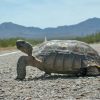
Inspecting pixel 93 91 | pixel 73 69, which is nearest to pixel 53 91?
pixel 93 91

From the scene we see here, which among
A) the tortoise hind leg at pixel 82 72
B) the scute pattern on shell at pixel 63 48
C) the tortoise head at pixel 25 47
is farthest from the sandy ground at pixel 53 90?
the tortoise head at pixel 25 47

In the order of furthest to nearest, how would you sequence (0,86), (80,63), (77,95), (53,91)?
(80,63) → (0,86) → (53,91) → (77,95)

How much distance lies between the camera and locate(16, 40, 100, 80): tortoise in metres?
12.5

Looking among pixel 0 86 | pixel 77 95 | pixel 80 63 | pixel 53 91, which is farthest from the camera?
pixel 80 63

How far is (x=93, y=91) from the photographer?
30.9 feet

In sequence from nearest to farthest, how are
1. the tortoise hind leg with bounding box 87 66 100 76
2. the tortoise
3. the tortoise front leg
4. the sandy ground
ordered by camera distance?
the sandy ground < the tortoise < the tortoise hind leg with bounding box 87 66 100 76 < the tortoise front leg

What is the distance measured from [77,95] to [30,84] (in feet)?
7.46

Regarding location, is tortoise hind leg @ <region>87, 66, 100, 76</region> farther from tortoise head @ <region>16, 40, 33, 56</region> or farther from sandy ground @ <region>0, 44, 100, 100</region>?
tortoise head @ <region>16, 40, 33, 56</region>

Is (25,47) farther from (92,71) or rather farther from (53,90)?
(53,90)

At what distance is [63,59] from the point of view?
12445mm

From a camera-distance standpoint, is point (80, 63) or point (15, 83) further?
point (80, 63)

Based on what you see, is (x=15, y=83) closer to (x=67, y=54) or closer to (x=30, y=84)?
(x=30, y=84)

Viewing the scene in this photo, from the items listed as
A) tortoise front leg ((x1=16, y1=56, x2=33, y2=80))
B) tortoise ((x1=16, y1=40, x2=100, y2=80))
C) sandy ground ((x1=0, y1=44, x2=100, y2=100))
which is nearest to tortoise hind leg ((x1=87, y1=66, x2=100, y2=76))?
tortoise ((x1=16, y1=40, x2=100, y2=80))

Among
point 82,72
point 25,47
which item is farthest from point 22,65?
point 82,72
